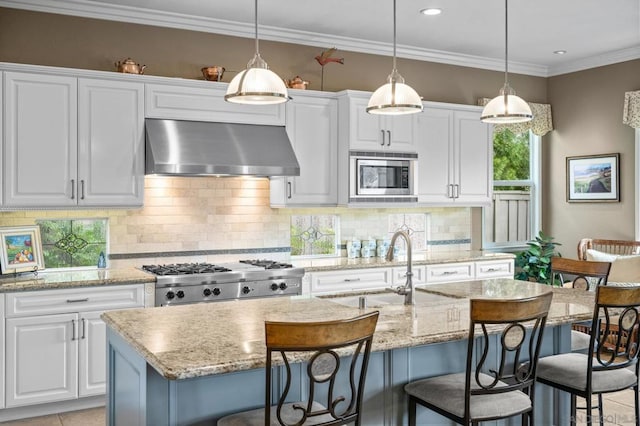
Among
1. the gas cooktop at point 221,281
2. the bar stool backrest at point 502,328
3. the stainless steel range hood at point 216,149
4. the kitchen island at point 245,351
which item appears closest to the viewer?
the kitchen island at point 245,351

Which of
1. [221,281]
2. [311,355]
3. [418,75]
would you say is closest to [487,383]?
[311,355]

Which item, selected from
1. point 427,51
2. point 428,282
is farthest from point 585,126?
point 428,282

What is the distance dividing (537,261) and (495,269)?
0.85 meters

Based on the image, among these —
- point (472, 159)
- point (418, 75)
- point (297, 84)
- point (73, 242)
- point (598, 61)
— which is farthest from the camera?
point (598, 61)

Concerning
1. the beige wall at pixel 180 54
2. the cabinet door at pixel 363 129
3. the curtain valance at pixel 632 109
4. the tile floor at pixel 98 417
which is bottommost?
the tile floor at pixel 98 417

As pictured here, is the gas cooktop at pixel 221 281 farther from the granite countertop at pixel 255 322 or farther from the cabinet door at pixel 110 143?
the granite countertop at pixel 255 322

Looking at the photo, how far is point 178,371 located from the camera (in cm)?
208

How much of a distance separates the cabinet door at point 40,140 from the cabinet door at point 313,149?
1.76 metres

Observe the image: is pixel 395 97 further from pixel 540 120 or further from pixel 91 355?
pixel 540 120

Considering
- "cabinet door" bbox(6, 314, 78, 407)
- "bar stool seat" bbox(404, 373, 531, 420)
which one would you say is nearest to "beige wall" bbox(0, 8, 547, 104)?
"cabinet door" bbox(6, 314, 78, 407)

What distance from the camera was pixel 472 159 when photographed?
6.39 meters

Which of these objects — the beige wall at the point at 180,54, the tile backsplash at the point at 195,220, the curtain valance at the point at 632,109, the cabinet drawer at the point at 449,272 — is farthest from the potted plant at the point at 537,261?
the tile backsplash at the point at 195,220

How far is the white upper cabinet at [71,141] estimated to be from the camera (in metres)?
4.46

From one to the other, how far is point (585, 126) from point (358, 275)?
3.33 meters
